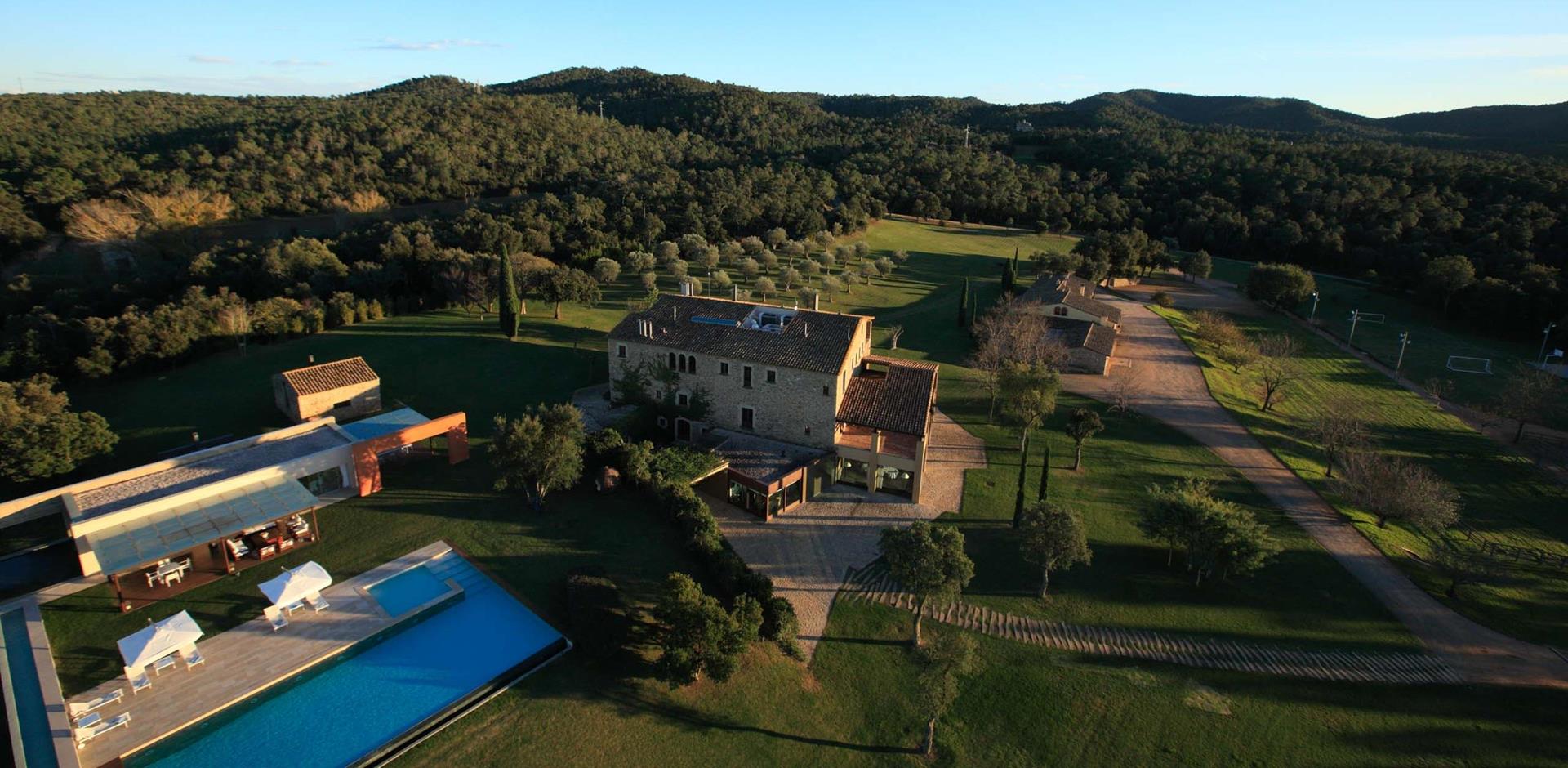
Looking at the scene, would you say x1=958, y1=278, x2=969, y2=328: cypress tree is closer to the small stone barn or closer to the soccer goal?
the soccer goal

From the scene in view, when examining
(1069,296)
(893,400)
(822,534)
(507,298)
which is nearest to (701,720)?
(822,534)

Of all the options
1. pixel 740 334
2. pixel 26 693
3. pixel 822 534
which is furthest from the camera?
pixel 740 334

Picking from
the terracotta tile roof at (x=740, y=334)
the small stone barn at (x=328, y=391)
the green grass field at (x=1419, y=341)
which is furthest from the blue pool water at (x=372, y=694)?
the green grass field at (x=1419, y=341)

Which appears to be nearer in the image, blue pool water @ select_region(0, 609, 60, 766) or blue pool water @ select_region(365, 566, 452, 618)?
blue pool water @ select_region(0, 609, 60, 766)

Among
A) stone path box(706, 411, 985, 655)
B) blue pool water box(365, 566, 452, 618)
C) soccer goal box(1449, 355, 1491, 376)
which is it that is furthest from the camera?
soccer goal box(1449, 355, 1491, 376)

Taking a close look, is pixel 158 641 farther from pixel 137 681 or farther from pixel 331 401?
pixel 331 401

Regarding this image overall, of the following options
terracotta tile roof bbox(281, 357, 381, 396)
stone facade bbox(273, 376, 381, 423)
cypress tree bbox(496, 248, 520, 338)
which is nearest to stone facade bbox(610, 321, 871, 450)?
stone facade bbox(273, 376, 381, 423)

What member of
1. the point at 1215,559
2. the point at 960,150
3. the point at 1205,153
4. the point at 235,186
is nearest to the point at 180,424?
the point at 1215,559
